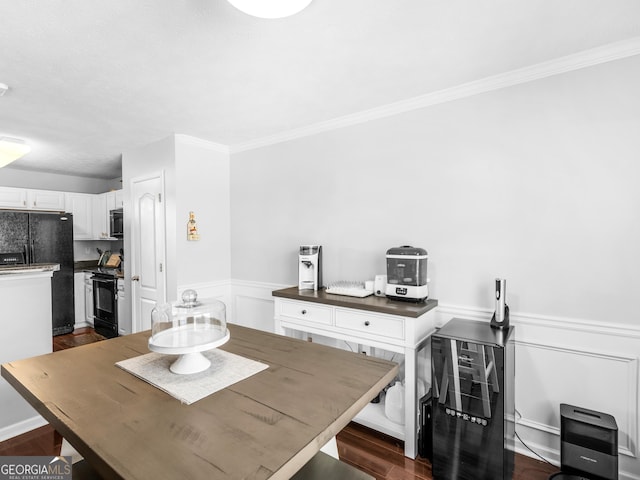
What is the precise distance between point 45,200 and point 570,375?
6.36m

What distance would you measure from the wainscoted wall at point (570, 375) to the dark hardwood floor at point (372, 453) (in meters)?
0.17

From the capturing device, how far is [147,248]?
144 inches

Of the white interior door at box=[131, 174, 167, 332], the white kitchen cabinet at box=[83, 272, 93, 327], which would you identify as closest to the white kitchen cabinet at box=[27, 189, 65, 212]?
the white kitchen cabinet at box=[83, 272, 93, 327]

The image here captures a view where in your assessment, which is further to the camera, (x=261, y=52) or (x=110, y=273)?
(x=110, y=273)

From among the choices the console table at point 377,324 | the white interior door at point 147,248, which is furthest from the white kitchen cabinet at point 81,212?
the console table at point 377,324

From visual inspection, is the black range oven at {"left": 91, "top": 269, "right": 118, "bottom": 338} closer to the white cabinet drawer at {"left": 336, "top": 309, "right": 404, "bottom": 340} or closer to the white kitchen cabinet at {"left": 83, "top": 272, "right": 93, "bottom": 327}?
the white kitchen cabinet at {"left": 83, "top": 272, "right": 93, "bottom": 327}

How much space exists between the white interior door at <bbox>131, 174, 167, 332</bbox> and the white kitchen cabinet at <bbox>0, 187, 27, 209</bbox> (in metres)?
2.13

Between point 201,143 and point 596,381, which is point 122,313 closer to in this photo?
point 201,143

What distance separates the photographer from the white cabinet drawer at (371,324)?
2.17 meters

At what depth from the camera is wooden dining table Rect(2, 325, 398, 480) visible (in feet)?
2.48

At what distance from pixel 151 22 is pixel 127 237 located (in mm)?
2922

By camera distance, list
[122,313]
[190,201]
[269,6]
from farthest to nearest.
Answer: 1. [122,313]
2. [190,201]
3. [269,6]

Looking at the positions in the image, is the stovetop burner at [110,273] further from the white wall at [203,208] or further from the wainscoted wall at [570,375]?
the wainscoted wall at [570,375]

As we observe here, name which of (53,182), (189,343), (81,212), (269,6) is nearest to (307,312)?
(189,343)
